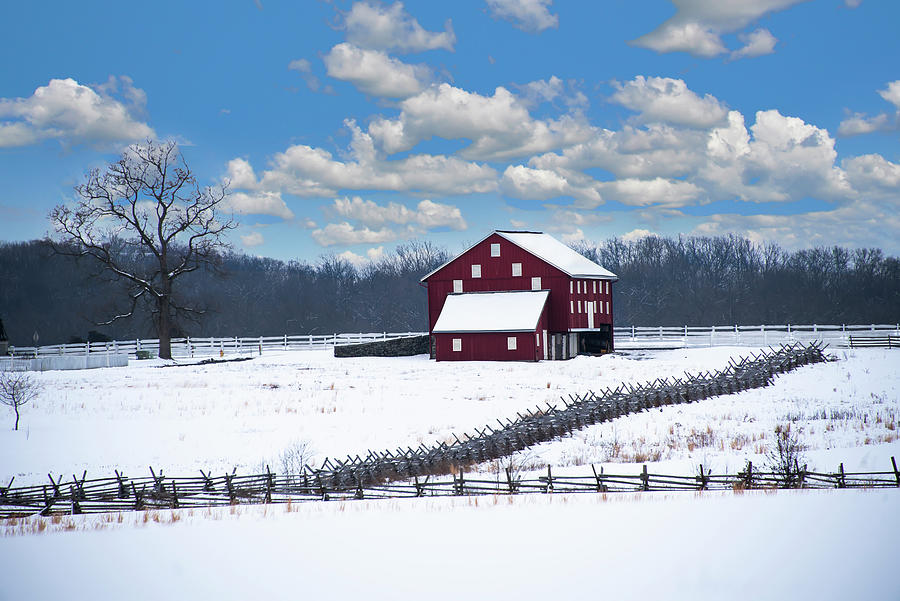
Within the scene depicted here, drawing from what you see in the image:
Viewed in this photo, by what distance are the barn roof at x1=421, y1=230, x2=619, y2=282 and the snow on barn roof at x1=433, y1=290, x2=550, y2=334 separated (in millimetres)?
2272

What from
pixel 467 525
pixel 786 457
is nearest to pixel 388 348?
pixel 786 457

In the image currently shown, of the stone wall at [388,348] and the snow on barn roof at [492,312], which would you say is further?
the stone wall at [388,348]

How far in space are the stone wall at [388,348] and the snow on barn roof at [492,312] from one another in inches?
251

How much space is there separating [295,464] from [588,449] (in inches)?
330

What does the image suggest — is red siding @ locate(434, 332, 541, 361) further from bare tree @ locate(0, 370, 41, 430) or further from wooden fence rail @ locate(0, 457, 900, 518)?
wooden fence rail @ locate(0, 457, 900, 518)

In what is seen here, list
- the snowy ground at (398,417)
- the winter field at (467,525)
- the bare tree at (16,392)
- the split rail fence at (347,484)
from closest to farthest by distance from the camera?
the winter field at (467,525)
the split rail fence at (347,484)
the snowy ground at (398,417)
the bare tree at (16,392)

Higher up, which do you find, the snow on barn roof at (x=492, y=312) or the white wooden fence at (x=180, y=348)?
the snow on barn roof at (x=492, y=312)

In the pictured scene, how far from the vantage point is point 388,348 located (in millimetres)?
58750

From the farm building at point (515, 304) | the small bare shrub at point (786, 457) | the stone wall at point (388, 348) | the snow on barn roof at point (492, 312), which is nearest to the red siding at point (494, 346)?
the farm building at point (515, 304)

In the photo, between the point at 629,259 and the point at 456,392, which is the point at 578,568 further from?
the point at 629,259

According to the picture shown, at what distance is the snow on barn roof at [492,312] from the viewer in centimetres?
4950

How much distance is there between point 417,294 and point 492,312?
75.8m

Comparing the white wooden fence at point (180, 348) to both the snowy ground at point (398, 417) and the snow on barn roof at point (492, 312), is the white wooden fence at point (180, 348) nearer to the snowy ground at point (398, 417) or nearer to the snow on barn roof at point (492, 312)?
the snow on barn roof at point (492, 312)

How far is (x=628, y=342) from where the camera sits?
64.2 meters
